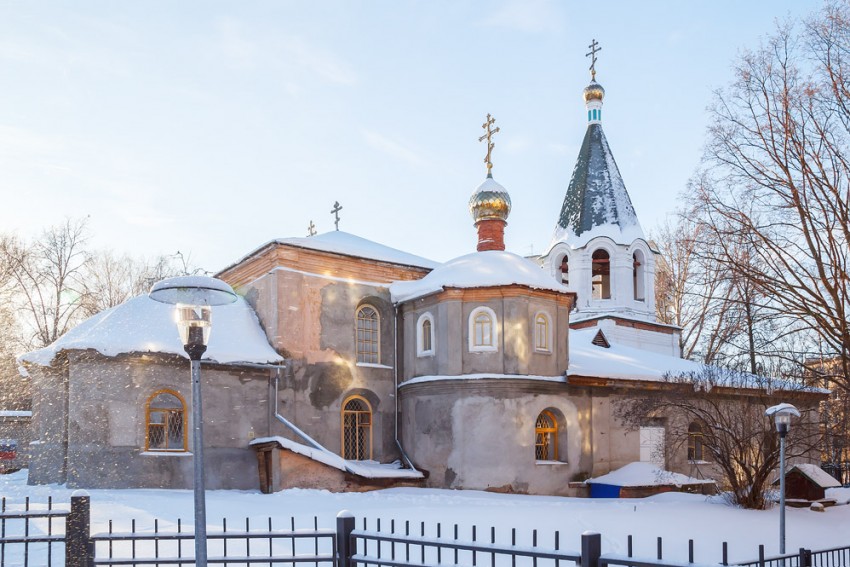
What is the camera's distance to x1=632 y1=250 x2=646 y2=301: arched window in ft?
95.4

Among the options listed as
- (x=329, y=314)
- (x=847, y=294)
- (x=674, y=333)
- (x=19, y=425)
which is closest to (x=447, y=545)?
(x=847, y=294)

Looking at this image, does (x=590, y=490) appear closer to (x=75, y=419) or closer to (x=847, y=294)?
(x=847, y=294)

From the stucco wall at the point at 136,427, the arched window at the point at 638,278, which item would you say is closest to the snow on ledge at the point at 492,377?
the stucco wall at the point at 136,427

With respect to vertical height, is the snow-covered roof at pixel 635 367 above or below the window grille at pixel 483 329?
below

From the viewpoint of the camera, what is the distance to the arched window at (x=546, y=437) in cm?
2052

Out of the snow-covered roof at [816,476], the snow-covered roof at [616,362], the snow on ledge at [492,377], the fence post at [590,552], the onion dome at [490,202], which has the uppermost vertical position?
the onion dome at [490,202]

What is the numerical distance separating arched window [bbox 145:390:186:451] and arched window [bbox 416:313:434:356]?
6.07m

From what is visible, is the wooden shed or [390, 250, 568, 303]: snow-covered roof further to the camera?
[390, 250, 568, 303]: snow-covered roof

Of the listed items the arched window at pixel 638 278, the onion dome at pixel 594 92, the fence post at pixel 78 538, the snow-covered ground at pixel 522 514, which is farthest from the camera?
the onion dome at pixel 594 92

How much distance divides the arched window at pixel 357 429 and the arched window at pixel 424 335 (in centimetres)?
203

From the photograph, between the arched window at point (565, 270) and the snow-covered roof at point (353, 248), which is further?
the arched window at point (565, 270)

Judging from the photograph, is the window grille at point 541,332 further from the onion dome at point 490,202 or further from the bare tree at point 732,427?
the onion dome at point 490,202

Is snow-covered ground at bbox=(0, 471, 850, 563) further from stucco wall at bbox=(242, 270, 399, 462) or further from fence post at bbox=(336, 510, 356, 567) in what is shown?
fence post at bbox=(336, 510, 356, 567)

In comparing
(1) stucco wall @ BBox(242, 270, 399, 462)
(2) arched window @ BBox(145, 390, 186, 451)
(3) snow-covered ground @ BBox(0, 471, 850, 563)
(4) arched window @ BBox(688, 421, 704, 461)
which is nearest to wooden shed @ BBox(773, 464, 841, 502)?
(3) snow-covered ground @ BBox(0, 471, 850, 563)
